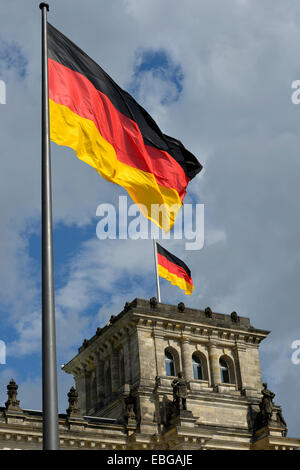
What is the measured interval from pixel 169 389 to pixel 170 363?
2455 millimetres

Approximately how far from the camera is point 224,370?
52344 millimetres

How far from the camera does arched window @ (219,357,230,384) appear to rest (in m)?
52.1

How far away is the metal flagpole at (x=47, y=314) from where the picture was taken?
1397 cm

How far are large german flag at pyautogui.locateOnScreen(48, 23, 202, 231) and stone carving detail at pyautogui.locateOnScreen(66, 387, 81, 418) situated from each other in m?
25.2

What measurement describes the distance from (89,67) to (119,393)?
1289 inches

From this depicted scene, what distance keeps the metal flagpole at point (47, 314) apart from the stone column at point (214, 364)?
3690cm

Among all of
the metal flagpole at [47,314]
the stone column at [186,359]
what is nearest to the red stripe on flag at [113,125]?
the metal flagpole at [47,314]

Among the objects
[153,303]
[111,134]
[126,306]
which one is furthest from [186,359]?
[111,134]

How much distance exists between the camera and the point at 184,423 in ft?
148

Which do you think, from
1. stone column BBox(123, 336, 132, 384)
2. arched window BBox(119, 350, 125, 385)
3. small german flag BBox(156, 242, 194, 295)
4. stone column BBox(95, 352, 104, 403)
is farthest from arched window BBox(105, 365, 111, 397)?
small german flag BBox(156, 242, 194, 295)

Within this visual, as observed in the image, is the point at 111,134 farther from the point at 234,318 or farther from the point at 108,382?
the point at 234,318

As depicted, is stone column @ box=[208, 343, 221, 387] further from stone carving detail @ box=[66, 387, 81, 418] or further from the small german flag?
stone carving detail @ box=[66, 387, 81, 418]

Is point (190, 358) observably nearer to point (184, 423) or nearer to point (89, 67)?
point (184, 423)

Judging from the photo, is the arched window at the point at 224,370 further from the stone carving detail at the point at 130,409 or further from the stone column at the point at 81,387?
the stone column at the point at 81,387
